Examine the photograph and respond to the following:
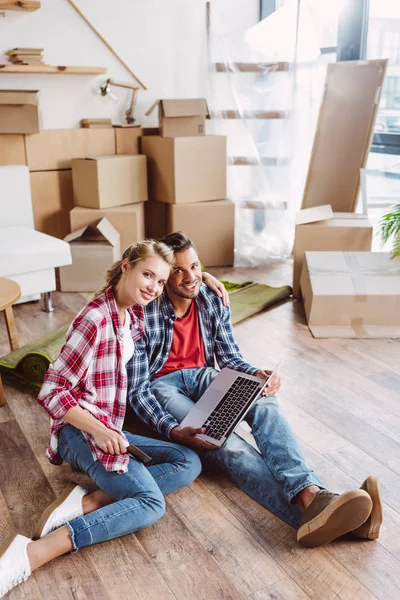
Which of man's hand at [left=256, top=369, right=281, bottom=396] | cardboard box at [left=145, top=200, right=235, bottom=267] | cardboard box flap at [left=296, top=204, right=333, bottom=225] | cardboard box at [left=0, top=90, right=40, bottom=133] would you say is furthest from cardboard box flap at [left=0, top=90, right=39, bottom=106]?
man's hand at [left=256, top=369, right=281, bottom=396]

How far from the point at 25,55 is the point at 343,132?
2.12 metres

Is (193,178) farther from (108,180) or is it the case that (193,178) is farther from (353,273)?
(353,273)

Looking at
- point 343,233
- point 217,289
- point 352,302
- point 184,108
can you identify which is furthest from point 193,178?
point 217,289

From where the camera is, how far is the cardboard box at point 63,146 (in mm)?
4168

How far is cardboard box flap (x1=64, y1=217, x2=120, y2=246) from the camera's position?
3.86 metres

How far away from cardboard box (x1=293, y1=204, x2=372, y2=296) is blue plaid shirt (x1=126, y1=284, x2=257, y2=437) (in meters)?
1.62

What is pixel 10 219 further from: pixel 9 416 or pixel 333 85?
pixel 333 85

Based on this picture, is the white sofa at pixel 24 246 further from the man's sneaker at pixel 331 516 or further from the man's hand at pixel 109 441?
the man's sneaker at pixel 331 516

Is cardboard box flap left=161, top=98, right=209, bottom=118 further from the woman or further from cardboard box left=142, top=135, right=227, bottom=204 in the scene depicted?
the woman

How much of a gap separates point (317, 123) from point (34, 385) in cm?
273

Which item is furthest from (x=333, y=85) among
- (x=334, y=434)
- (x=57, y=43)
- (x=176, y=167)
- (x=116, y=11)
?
(x=334, y=434)

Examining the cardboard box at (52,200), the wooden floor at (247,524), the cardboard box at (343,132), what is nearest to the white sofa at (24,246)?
the cardboard box at (52,200)

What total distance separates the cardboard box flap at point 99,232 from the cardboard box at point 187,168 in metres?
0.52

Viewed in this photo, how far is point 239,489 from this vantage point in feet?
6.37
